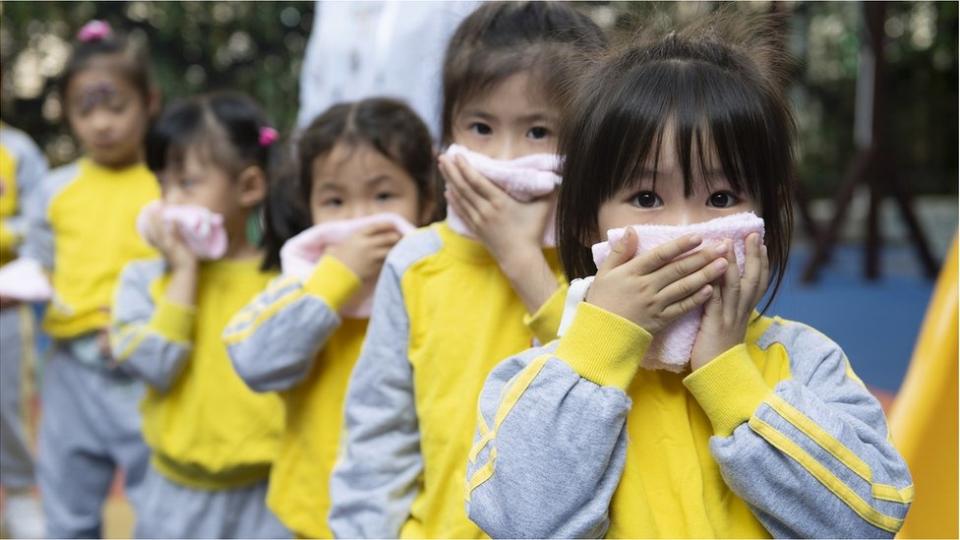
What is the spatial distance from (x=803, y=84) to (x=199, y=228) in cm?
805

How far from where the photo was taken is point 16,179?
357 centimetres

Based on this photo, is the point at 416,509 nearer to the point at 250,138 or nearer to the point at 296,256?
the point at 296,256

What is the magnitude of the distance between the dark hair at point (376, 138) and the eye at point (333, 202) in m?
0.08

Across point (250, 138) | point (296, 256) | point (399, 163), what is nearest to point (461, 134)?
point (399, 163)

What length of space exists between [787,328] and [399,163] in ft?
2.92

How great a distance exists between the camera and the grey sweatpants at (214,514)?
233 centimetres

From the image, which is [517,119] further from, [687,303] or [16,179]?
[16,179]

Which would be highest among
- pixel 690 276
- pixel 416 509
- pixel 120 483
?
pixel 690 276

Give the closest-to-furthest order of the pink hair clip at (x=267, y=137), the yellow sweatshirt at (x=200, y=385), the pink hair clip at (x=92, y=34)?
the yellow sweatshirt at (x=200, y=385) → the pink hair clip at (x=267, y=137) → the pink hair clip at (x=92, y=34)

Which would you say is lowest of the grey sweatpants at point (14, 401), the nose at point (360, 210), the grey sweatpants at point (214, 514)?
the grey sweatpants at point (14, 401)

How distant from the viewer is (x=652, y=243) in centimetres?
119

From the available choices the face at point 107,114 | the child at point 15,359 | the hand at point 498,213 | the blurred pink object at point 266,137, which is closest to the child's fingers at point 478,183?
the hand at point 498,213

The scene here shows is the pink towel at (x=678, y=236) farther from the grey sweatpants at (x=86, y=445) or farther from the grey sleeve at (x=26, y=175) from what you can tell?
the grey sleeve at (x=26, y=175)

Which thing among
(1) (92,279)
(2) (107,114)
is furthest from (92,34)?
(1) (92,279)
